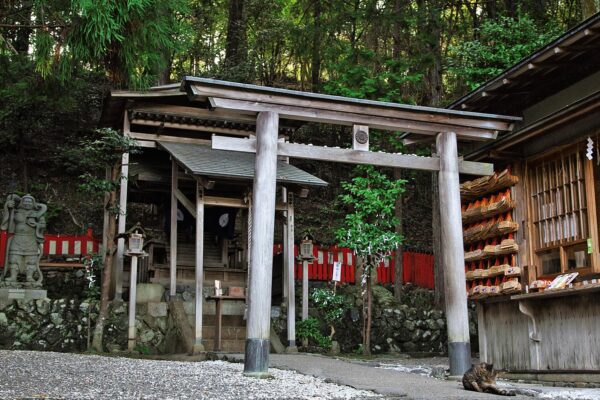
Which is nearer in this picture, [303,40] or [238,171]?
[238,171]

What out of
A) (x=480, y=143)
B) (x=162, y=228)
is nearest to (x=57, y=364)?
(x=480, y=143)

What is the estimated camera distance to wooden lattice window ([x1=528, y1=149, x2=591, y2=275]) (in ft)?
31.8

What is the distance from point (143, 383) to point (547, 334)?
19.7ft

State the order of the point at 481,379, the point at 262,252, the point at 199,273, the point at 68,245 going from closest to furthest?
the point at 481,379 → the point at 262,252 → the point at 199,273 → the point at 68,245

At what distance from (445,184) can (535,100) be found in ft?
7.81

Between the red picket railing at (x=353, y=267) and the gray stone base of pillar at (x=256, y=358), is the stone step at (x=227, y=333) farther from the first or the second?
the gray stone base of pillar at (x=256, y=358)

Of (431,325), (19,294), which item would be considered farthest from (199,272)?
(431,325)

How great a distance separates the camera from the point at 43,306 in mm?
15234

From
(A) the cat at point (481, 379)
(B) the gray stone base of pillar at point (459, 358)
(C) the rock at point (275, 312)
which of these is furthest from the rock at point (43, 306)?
(A) the cat at point (481, 379)

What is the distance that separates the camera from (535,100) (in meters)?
11.2

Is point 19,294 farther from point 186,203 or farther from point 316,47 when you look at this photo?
point 316,47

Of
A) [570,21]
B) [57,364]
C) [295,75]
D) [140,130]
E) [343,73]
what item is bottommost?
[57,364]

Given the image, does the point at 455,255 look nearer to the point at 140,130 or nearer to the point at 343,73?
the point at 140,130

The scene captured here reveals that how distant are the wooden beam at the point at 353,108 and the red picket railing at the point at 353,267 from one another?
35.5 feet
